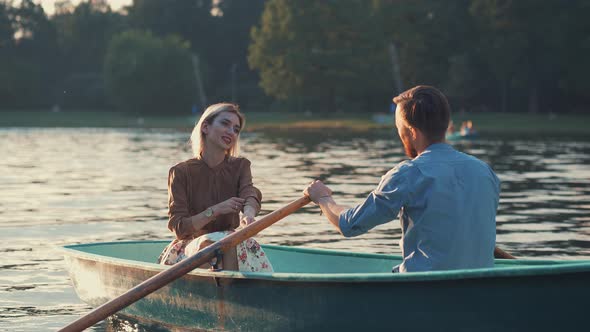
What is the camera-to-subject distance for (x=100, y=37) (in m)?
89.5

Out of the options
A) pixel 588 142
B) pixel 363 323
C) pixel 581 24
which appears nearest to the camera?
pixel 363 323

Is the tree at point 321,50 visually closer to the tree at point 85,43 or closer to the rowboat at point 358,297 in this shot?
the tree at point 85,43

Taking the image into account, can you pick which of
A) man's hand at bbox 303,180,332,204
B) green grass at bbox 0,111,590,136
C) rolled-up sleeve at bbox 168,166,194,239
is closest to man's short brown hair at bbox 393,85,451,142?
man's hand at bbox 303,180,332,204

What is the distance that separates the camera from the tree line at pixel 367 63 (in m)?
65.3

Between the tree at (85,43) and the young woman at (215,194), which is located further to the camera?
the tree at (85,43)

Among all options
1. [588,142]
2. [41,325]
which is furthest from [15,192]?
[588,142]

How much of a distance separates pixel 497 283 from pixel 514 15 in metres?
63.3

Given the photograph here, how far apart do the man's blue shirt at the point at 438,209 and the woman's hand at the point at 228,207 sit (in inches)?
50.5

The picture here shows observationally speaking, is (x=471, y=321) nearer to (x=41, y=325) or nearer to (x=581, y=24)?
(x=41, y=325)

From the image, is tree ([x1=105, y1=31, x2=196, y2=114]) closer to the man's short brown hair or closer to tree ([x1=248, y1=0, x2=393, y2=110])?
tree ([x1=248, y1=0, x2=393, y2=110])

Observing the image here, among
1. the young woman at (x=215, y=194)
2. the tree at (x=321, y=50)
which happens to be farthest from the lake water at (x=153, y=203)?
the tree at (x=321, y=50)

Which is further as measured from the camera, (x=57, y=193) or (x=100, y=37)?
(x=100, y=37)

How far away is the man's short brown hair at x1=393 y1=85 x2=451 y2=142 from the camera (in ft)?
19.0

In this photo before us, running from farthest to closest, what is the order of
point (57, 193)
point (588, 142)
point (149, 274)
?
point (588, 142)
point (57, 193)
point (149, 274)
